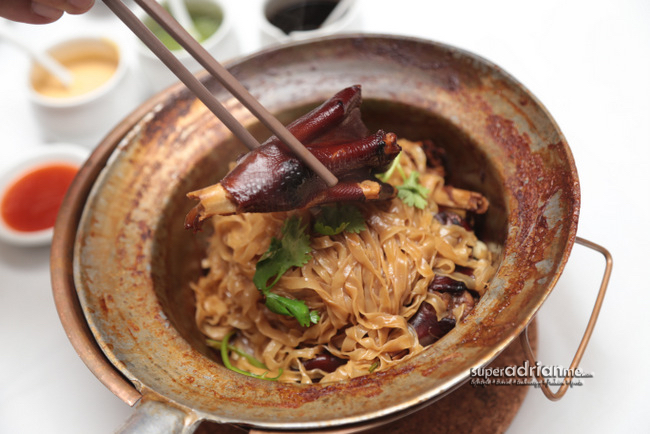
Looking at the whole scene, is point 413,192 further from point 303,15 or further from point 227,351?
point 303,15

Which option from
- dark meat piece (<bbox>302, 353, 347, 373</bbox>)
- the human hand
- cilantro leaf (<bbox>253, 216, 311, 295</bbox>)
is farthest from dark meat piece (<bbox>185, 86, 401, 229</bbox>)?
the human hand

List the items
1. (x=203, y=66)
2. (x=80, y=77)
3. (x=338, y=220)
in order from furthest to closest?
(x=80, y=77), (x=338, y=220), (x=203, y=66)

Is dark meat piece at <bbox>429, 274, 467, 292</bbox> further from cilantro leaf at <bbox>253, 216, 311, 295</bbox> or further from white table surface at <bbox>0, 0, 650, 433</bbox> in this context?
white table surface at <bbox>0, 0, 650, 433</bbox>

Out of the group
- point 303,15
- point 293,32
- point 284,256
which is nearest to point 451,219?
point 284,256

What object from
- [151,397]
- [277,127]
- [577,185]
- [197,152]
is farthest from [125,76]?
[577,185]

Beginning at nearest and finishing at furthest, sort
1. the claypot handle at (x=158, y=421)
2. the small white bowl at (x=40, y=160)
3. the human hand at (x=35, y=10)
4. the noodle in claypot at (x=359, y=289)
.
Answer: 1. the claypot handle at (x=158, y=421)
2. the human hand at (x=35, y=10)
3. the noodle in claypot at (x=359, y=289)
4. the small white bowl at (x=40, y=160)

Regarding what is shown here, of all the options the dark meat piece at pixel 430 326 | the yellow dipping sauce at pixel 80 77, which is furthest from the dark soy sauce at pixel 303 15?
the dark meat piece at pixel 430 326

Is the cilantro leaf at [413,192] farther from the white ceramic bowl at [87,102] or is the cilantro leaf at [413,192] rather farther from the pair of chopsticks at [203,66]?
the white ceramic bowl at [87,102]
